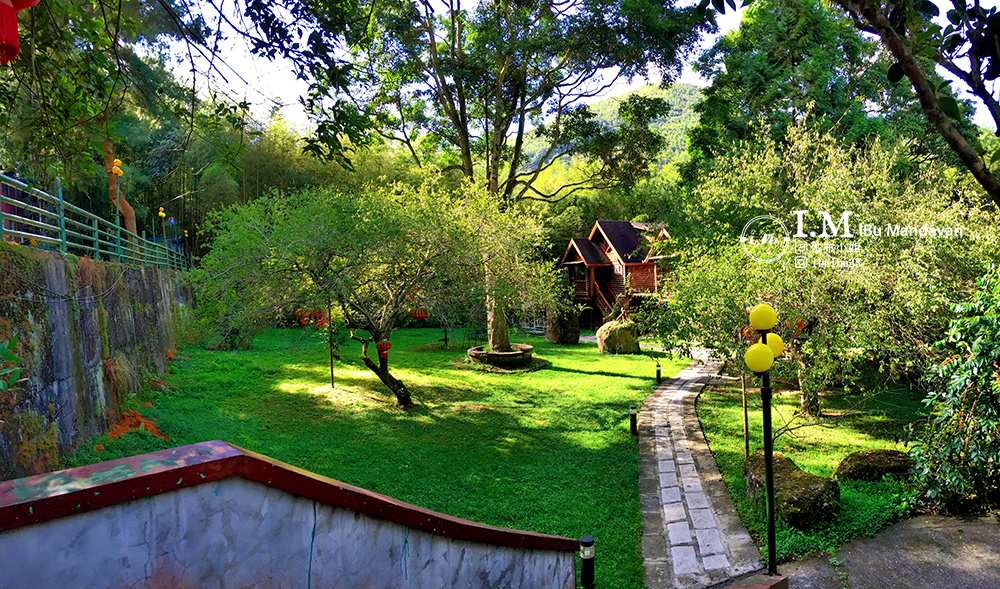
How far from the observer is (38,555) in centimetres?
162

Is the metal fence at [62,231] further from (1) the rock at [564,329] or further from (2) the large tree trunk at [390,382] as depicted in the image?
(1) the rock at [564,329]

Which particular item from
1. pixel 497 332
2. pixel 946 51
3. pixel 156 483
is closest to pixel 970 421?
pixel 946 51

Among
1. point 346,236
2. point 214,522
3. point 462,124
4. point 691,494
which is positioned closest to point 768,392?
point 691,494

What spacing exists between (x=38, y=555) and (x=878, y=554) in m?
6.77

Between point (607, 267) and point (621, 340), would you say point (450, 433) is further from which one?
point (607, 267)

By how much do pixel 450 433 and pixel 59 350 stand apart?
600 cm

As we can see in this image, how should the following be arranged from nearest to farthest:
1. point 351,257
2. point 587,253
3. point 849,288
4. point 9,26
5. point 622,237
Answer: point 9,26 < point 849,288 < point 351,257 < point 622,237 < point 587,253

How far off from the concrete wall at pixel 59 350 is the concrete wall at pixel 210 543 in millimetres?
4864

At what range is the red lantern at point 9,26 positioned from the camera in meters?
2.04

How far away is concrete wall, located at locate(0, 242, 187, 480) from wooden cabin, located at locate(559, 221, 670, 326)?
22271mm

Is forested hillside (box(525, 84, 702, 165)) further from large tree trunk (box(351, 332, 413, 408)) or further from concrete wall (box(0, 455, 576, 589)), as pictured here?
concrete wall (box(0, 455, 576, 589))

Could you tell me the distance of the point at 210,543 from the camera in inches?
77.5

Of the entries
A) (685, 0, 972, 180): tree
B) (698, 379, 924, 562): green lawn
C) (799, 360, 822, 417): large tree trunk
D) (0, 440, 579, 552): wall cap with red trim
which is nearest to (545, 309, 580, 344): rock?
(685, 0, 972, 180): tree

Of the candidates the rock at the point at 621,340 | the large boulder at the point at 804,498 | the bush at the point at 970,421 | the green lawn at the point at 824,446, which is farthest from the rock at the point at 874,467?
the rock at the point at 621,340
